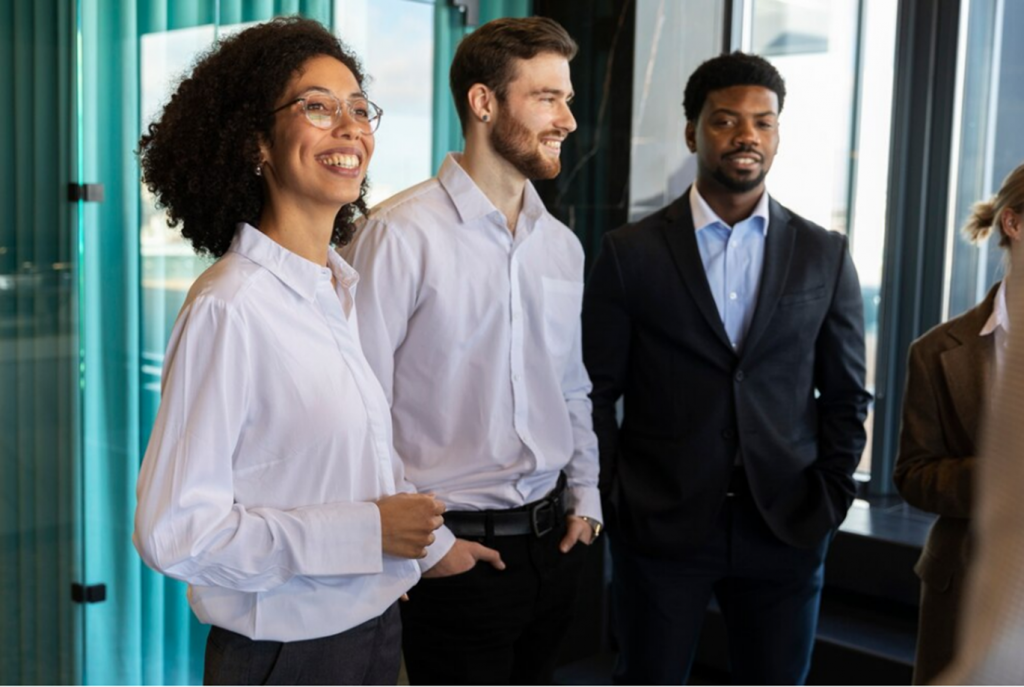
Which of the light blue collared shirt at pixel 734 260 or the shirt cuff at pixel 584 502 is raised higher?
the light blue collared shirt at pixel 734 260

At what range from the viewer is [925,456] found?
2164 mm

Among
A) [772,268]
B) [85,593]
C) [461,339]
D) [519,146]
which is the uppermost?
[519,146]

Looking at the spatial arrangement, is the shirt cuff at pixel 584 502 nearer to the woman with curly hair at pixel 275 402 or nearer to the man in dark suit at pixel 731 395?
the man in dark suit at pixel 731 395

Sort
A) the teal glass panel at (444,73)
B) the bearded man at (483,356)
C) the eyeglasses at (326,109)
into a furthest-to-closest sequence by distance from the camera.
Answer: the teal glass panel at (444,73) → the bearded man at (483,356) → the eyeglasses at (326,109)

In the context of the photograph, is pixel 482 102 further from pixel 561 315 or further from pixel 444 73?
pixel 444 73

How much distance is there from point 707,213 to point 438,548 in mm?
1003

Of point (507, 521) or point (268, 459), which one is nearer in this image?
point (268, 459)

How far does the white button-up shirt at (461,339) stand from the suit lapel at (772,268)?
0.48 m

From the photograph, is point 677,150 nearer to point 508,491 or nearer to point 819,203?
point 819,203

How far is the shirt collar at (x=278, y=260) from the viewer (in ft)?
4.91

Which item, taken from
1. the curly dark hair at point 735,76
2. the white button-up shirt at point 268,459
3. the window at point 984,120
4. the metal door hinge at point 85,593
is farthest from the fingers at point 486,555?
the window at point 984,120

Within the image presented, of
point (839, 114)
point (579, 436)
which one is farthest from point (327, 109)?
point (839, 114)

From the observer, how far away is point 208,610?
4.80ft

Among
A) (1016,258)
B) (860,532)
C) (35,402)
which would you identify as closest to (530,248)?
(35,402)
